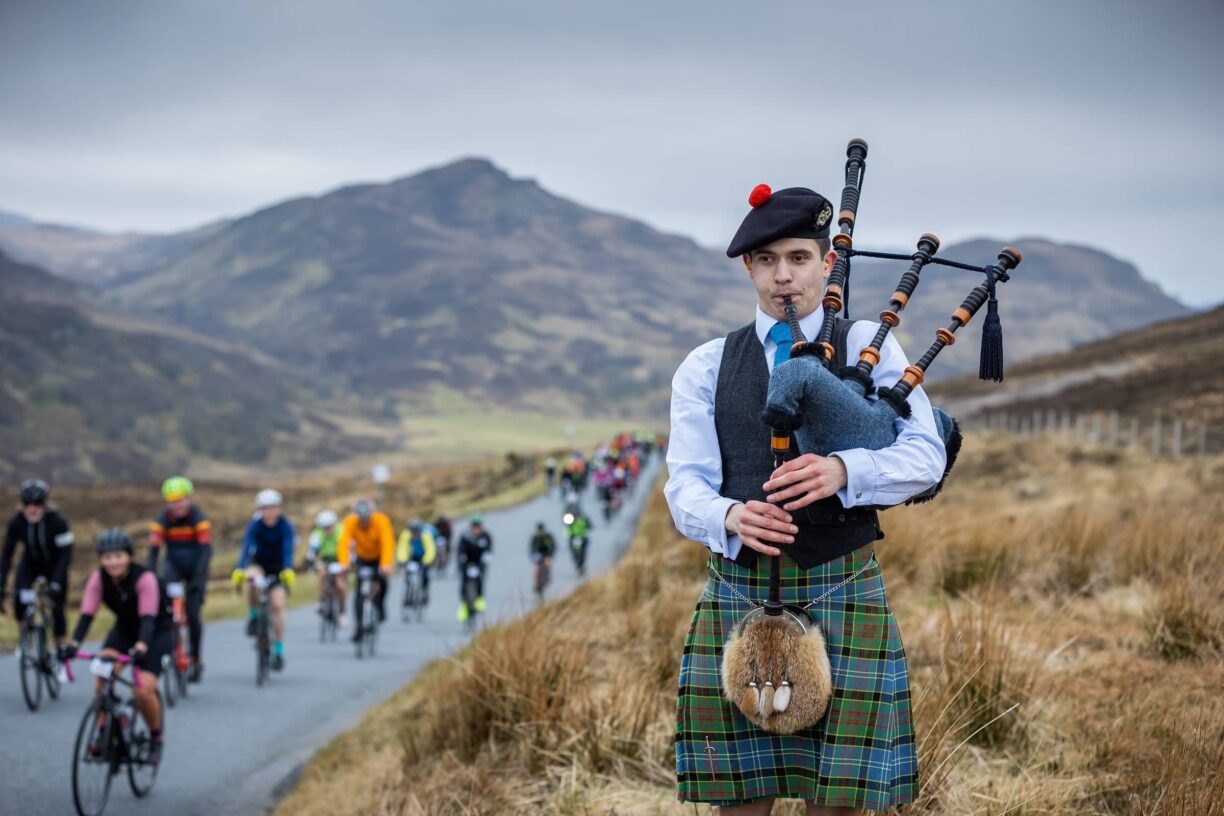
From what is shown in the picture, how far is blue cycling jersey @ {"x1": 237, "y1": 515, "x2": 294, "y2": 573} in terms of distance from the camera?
12500 mm

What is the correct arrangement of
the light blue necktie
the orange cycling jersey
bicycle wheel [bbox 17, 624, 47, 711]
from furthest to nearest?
the orange cycling jersey → bicycle wheel [bbox 17, 624, 47, 711] → the light blue necktie

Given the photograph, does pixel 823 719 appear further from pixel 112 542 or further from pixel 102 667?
pixel 112 542

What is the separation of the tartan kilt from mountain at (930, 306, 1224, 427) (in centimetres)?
3497

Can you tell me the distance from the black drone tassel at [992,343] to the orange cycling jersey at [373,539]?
38.9 feet

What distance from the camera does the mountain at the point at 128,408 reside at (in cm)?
9969

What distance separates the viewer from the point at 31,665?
10.5m

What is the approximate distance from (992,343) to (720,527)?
1.01 metres

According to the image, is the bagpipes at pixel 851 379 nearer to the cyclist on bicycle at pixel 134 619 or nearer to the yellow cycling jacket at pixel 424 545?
the cyclist on bicycle at pixel 134 619

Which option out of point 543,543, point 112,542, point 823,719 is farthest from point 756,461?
point 543,543

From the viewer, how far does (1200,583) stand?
24.2 ft

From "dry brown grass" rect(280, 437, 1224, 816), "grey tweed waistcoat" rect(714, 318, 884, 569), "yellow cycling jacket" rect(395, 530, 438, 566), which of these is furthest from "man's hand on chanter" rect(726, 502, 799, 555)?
"yellow cycling jacket" rect(395, 530, 438, 566)

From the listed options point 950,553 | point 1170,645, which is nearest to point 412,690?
point 950,553

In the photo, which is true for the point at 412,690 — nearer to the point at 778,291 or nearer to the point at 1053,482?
the point at 778,291

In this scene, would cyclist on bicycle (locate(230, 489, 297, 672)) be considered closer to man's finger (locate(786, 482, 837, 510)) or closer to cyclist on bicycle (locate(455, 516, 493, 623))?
cyclist on bicycle (locate(455, 516, 493, 623))
